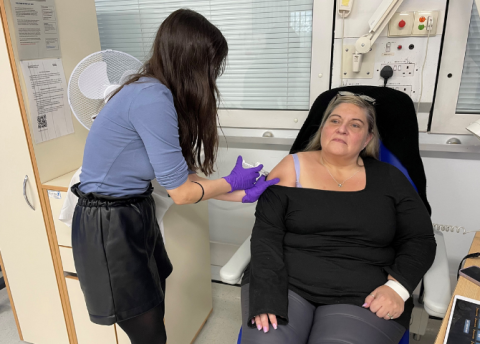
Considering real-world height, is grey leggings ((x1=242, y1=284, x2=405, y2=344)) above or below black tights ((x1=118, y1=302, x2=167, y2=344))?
above

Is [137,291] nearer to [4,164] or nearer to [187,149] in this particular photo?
[187,149]

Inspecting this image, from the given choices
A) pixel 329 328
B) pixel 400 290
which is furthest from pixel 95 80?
pixel 400 290

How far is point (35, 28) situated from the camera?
147 centimetres

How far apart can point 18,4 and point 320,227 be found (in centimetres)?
145

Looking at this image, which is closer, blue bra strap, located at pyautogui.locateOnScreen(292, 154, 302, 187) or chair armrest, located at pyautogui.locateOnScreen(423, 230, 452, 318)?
chair armrest, located at pyautogui.locateOnScreen(423, 230, 452, 318)

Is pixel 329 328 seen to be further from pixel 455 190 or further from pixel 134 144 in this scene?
pixel 455 190

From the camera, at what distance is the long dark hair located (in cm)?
106

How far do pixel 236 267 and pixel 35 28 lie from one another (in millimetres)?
1260

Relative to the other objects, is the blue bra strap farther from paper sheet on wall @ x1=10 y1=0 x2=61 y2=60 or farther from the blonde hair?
paper sheet on wall @ x1=10 y1=0 x2=61 y2=60

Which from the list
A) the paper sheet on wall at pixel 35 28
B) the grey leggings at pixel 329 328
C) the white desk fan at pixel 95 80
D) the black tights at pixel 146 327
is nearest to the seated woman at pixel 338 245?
the grey leggings at pixel 329 328

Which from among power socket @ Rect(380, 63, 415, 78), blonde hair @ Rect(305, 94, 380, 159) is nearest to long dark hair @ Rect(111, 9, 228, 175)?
blonde hair @ Rect(305, 94, 380, 159)

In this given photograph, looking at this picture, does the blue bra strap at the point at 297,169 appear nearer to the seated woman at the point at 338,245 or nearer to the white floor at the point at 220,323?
the seated woman at the point at 338,245

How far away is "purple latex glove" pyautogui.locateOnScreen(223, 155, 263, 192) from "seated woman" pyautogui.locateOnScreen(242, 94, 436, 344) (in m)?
0.08

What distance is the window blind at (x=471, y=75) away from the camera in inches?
63.6
